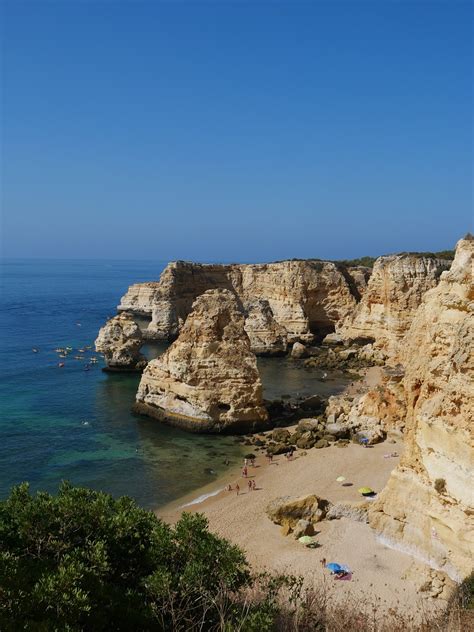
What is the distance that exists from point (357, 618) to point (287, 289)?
1992 inches

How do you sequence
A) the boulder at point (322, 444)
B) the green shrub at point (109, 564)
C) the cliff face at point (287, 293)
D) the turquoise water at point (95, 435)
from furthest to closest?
the cliff face at point (287, 293) → the boulder at point (322, 444) → the turquoise water at point (95, 435) → the green shrub at point (109, 564)

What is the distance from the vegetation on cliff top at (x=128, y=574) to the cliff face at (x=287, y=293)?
4779 cm

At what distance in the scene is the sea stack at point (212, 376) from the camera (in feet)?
101

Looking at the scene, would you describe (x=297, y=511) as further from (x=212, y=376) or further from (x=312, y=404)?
(x=312, y=404)

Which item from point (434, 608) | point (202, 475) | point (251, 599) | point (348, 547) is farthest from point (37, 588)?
point (202, 475)

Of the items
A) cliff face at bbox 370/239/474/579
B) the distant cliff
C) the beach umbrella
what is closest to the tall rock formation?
the distant cliff

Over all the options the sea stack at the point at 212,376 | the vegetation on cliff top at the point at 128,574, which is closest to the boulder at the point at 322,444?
the sea stack at the point at 212,376

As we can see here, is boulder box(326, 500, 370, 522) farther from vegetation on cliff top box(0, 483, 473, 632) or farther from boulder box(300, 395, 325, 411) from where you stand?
boulder box(300, 395, 325, 411)

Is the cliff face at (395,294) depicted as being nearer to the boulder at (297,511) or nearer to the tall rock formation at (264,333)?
the tall rock formation at (264,333)

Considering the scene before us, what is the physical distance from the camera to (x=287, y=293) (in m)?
60.9

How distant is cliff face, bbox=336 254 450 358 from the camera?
47656mm

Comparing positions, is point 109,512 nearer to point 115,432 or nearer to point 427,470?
point 427,470

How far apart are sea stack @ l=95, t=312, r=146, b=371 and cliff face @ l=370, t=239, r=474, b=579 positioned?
3135 cm

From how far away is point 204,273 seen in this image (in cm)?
6944
